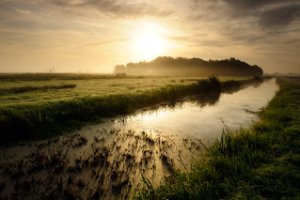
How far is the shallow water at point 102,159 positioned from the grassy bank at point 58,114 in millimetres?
1347

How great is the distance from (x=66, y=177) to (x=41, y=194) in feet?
4.64

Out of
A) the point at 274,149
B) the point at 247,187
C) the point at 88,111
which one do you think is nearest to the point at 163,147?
the point at 274,149

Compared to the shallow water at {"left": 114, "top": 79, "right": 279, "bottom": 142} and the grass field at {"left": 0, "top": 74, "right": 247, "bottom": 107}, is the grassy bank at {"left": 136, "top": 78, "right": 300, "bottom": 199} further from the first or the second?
the grass field at {"left": 0, "top": 74, "right": 247, "bottom": 107}

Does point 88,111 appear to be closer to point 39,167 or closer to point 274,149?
point 39,167

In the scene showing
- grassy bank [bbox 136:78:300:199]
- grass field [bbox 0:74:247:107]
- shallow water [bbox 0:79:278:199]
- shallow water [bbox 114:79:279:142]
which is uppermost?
grass field [bbox 0:74:247:107]

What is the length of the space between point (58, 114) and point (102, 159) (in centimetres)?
810

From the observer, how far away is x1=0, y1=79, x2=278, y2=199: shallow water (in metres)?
8.54

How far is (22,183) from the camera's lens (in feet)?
29.3

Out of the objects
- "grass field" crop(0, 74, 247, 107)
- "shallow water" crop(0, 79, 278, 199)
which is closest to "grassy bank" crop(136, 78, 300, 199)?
"shallow water" crop(0, 79, 278, 199)

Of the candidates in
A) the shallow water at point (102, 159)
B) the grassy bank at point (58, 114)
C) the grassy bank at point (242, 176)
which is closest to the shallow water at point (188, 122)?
the shallow water at point (102, 159)

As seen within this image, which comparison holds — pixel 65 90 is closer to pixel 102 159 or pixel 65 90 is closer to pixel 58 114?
pixel 58 114

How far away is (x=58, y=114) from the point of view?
1767 centimetres

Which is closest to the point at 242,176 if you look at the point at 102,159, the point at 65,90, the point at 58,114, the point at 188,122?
the point at 102,159

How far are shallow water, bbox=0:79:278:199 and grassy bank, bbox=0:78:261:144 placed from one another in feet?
4.42
